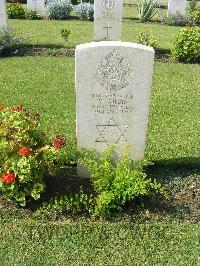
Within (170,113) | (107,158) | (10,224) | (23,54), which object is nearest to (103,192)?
(107,158)

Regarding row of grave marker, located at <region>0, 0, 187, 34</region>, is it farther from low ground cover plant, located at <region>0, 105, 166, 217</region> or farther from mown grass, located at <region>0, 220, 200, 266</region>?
mown grass, located at <region>0, 220, 200, 266</region>

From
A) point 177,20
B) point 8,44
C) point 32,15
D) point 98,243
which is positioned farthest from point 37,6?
point 98,243

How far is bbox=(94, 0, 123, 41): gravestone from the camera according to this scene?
12.3 meters

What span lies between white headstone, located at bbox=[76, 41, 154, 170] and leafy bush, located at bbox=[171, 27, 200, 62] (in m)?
6.81

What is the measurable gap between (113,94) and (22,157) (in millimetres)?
1268

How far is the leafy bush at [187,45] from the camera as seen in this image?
1120 centimetres

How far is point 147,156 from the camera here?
5727 mm

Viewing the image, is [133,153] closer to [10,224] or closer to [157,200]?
[157,200]

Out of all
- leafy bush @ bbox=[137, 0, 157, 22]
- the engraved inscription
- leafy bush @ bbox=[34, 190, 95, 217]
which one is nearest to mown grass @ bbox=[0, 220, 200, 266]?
leafy bush @ bbox=[34, 190, 95, 217]

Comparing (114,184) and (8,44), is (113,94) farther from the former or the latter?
(8,44)

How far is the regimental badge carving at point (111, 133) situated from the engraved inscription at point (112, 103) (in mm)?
147

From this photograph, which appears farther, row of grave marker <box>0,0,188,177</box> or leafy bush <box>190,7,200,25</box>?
leafy bush <box>190,7,200,25</box>

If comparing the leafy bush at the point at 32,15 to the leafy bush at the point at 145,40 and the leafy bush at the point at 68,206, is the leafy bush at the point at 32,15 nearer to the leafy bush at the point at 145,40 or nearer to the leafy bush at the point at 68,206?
the leafy bush at the point at 145,40

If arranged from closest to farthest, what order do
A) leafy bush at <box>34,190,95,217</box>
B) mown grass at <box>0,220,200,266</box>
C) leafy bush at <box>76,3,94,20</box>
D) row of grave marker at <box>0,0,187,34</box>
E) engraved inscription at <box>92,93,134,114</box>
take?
mown grass at <box>0,220,200,266</box>, leafy bush at <box>34,190,95,217</box>, engraved inscription at <box>92,93,134,114</box>, row of grave marker at <box>0,0,187,34</box>, leafy bush at <box>76,3,94,20</box>
